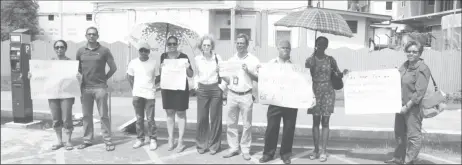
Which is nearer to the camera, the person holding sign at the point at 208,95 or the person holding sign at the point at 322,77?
the person holding sign at the point at 322,77

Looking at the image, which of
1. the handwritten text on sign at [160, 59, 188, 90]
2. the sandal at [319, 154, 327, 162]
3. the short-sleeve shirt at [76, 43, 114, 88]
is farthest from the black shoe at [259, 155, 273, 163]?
the short-sleeve shirt at [76, 43, 114, 88]

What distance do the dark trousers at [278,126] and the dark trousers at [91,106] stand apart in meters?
2.58

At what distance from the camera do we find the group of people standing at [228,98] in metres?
5.54

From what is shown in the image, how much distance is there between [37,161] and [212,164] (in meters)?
2.51

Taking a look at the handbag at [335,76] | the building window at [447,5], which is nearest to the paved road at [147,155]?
the handbag at [335,76]

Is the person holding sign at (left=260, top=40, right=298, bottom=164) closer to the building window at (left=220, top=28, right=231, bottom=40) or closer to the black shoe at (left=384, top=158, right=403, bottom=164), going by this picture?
the black shoe at (left=384, top=158, right=403, bottom=164)

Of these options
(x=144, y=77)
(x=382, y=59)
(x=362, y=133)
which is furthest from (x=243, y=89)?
(x=382, y=59)

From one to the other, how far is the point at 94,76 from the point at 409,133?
15.1 feet

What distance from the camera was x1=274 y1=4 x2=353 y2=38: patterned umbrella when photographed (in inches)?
220

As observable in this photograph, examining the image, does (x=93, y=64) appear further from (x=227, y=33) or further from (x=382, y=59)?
(x=227, y=33)

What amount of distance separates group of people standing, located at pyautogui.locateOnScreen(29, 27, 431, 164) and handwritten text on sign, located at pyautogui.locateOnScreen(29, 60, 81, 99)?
114 millimetres

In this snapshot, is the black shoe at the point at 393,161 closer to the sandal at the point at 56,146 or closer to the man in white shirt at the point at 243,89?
the man in white shirt at the point at 243,89

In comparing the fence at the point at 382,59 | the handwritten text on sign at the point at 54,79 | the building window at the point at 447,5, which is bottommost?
the handwritten text on sign at the point at 54,79

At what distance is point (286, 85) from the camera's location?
5727 millimetres
